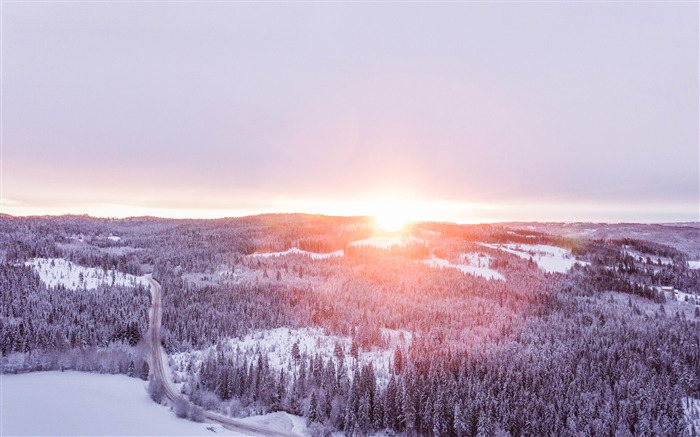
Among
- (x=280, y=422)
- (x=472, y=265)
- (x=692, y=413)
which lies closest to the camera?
(x=280, y=422)

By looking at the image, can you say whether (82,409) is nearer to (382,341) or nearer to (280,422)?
(280,422)

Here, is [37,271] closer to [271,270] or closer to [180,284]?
[180,284]

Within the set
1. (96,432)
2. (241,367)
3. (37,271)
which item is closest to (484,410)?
(241,367)

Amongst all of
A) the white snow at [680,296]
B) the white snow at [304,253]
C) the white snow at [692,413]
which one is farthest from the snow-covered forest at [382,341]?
the white snow at [304,253]

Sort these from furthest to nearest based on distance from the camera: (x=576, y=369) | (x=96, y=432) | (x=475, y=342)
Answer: (x=475, y=342) < (x=576, y=369) < (x=96, y=432)

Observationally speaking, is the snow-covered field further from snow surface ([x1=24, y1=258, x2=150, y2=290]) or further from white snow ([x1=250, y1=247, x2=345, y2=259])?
white snow ([x1=250, y1=247, x2=345, y2=259])

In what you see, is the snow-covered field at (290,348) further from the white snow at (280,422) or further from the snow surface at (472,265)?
the snow surface at (472,265)

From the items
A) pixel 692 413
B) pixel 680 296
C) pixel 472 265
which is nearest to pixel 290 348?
pixel 692 413
